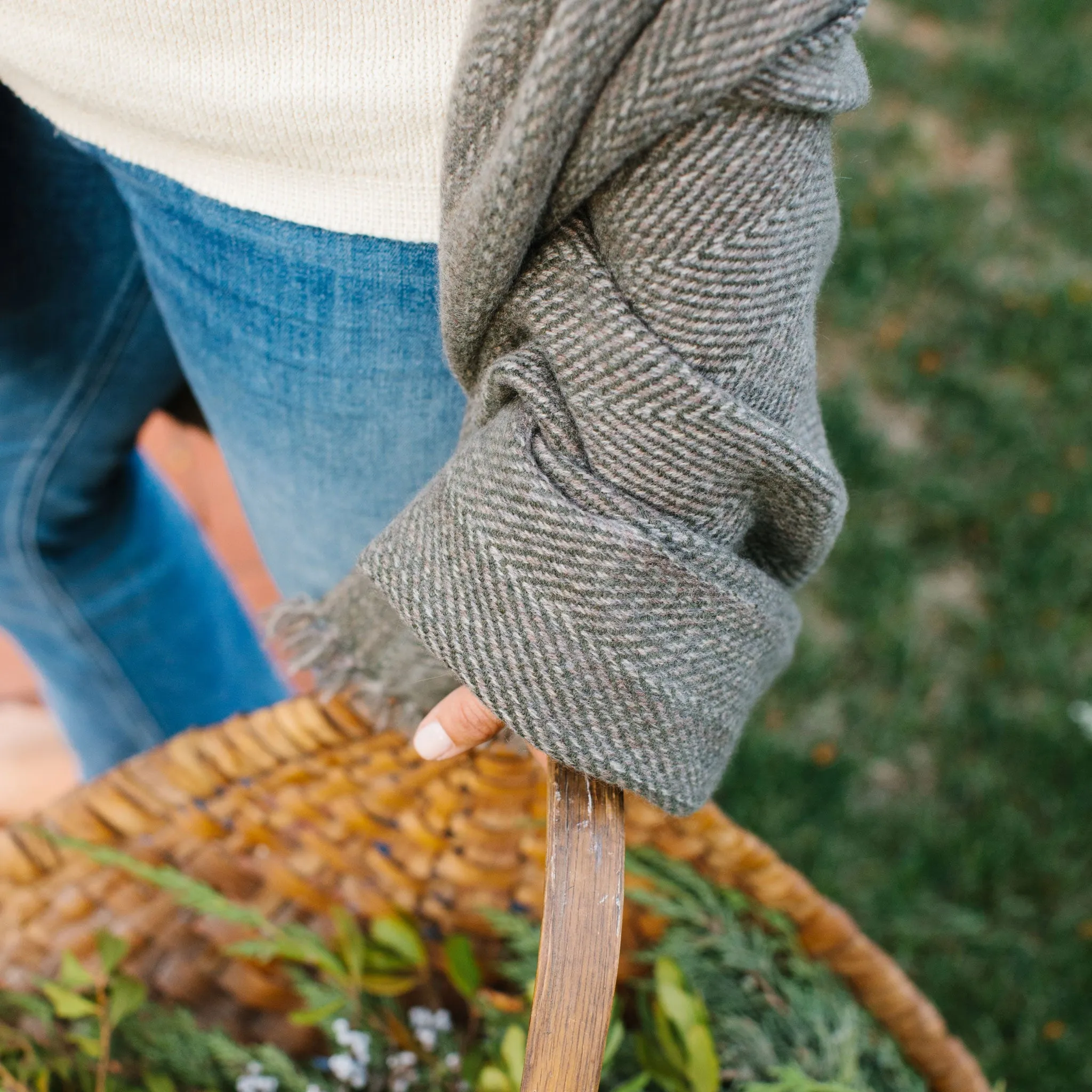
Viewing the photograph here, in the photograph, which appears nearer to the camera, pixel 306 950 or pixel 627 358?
pixel 627 358

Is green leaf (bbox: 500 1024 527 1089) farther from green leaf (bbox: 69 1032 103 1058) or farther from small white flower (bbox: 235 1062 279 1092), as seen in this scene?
green leaf (bbox: 69 1032 103 1058)

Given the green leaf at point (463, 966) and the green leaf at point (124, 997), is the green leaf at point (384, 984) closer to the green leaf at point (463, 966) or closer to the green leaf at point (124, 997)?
the green leaf at point (463, 966)

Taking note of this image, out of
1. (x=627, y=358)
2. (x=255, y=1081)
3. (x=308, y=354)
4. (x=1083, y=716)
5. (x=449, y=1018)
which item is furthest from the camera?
(x=1083, y=716)

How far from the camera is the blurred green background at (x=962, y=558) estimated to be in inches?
56.6

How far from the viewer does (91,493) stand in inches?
44.3

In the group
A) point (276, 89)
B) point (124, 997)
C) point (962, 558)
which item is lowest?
point (962, 558)

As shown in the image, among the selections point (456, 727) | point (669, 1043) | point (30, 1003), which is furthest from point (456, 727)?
point (30, 1003)

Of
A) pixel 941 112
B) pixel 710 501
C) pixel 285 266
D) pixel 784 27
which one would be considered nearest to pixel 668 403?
pixel 710 501

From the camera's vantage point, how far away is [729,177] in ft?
1.59

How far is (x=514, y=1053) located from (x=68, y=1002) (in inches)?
14.1

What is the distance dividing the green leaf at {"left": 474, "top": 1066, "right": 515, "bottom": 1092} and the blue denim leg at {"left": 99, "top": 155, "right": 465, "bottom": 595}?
17.4 inches

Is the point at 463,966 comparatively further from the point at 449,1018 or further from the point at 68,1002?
the point at 68,1002

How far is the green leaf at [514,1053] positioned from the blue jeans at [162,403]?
422mm

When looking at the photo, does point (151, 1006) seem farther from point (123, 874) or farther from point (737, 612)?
point (737, 612)
